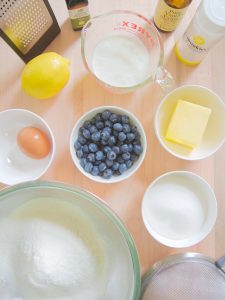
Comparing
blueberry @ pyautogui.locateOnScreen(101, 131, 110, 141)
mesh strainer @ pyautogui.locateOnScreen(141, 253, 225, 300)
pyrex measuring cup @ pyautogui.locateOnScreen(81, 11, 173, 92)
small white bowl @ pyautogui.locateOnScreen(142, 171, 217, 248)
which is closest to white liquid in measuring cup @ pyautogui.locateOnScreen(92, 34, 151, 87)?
pyrex measuring cup @ pyautogui.locateOnScreen(81, 11, 173, 92)

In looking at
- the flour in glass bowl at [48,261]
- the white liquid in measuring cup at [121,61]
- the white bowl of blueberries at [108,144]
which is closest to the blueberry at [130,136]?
the white bowl of blueberries at [108,144]

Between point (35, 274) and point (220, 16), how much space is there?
50cm

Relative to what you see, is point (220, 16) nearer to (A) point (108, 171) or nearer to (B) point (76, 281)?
(A) point (108, 171)

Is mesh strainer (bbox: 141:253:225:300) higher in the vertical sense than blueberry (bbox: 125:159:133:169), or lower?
lower

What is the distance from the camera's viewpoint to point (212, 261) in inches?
25.4

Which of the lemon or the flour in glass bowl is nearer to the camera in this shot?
the flour in glass bowl

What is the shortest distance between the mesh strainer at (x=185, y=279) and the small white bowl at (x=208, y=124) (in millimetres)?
207

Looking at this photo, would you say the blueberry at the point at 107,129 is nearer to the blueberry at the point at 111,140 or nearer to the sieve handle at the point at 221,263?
the blueberry at the point at 111,140

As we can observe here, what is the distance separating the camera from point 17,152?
2.20 ft

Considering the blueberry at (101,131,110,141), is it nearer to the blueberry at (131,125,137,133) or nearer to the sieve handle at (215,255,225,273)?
the blueberry at (131,125,137,133)

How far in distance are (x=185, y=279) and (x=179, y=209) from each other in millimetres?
139

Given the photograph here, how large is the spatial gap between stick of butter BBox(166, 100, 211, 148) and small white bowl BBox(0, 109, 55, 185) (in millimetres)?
243

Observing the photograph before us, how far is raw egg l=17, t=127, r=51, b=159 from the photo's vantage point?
625 millimetres

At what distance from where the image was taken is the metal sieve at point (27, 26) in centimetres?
54
